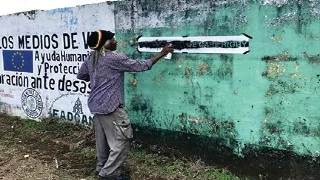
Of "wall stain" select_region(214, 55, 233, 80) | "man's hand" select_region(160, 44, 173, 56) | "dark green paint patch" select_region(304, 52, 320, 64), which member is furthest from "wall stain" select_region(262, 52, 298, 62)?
"man's hand" select_region(160, 44, 173, 56)

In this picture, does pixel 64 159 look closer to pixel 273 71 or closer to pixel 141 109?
pixel 141 109

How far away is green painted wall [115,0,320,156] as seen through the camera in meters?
4.78

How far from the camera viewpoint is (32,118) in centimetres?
874

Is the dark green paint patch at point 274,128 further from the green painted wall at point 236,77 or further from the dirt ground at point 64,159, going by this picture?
the dirt ground at point 64,159

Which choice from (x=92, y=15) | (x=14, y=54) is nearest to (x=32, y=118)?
(x=14, y=54)

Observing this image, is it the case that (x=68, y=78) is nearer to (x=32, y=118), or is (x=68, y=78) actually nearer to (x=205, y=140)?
(x=32, y=118)

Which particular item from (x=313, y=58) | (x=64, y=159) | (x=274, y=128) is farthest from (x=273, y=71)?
(x=64, y=159)

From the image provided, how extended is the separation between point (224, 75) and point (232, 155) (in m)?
0.88

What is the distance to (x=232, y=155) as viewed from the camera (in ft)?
18.1

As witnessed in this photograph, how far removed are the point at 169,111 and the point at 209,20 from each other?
1.26 meters

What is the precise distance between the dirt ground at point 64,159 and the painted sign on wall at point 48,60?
0.34 m

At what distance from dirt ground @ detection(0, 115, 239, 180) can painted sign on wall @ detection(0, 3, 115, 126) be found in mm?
341

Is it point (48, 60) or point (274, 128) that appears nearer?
point (274, 128)

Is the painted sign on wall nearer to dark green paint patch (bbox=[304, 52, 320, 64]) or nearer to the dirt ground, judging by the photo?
the dirt ground
